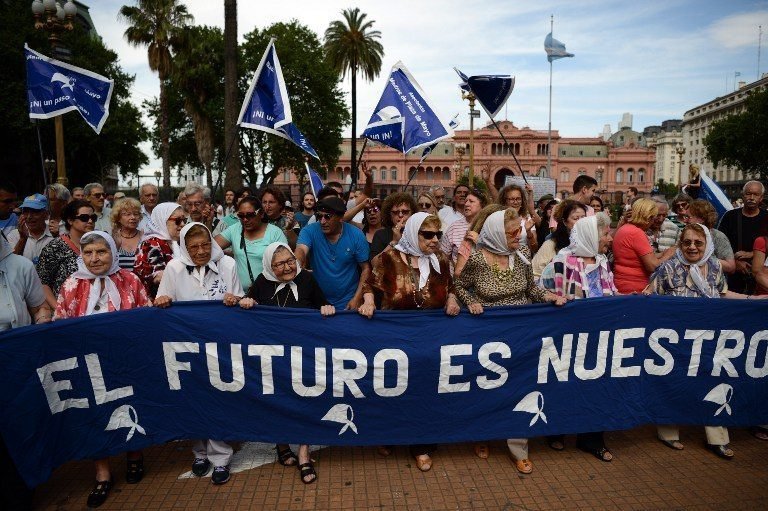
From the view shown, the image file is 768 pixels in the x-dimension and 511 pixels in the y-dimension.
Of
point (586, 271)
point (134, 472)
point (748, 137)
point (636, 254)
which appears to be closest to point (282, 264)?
point (134, 472)

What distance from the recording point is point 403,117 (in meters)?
7.14

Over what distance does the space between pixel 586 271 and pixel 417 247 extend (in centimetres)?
145

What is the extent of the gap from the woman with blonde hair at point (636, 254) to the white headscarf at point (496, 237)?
110 centimetres

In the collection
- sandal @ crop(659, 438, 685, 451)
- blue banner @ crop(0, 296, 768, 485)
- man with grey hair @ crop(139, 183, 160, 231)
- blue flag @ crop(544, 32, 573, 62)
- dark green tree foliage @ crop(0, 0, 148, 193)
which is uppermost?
blue flag @ crop(544, 32, 573, 62)

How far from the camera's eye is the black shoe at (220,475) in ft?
11.8

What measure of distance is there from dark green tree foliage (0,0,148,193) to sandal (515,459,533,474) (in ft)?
75.0

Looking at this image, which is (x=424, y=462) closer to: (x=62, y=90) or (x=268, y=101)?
(x=268, y=101)

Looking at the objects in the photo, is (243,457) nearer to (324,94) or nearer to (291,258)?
(291,258)

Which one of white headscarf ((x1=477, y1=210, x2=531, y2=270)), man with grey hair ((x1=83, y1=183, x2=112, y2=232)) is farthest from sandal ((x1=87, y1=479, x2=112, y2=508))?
man with grey hair ((x1=83, y1=183, x2=112, y2=232))

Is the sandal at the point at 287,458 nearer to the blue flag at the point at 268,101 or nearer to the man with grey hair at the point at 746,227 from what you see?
the blue flag at the point at 268,101

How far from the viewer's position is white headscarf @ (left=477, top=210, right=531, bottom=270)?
3.80m

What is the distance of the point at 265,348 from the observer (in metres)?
3.64

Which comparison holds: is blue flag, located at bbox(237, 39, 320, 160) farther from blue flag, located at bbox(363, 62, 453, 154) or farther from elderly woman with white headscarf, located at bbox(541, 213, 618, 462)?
elderly woman with white headscarf, located at bbox(541, 213, 618, 462)

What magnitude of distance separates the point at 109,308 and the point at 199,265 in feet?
2.17
